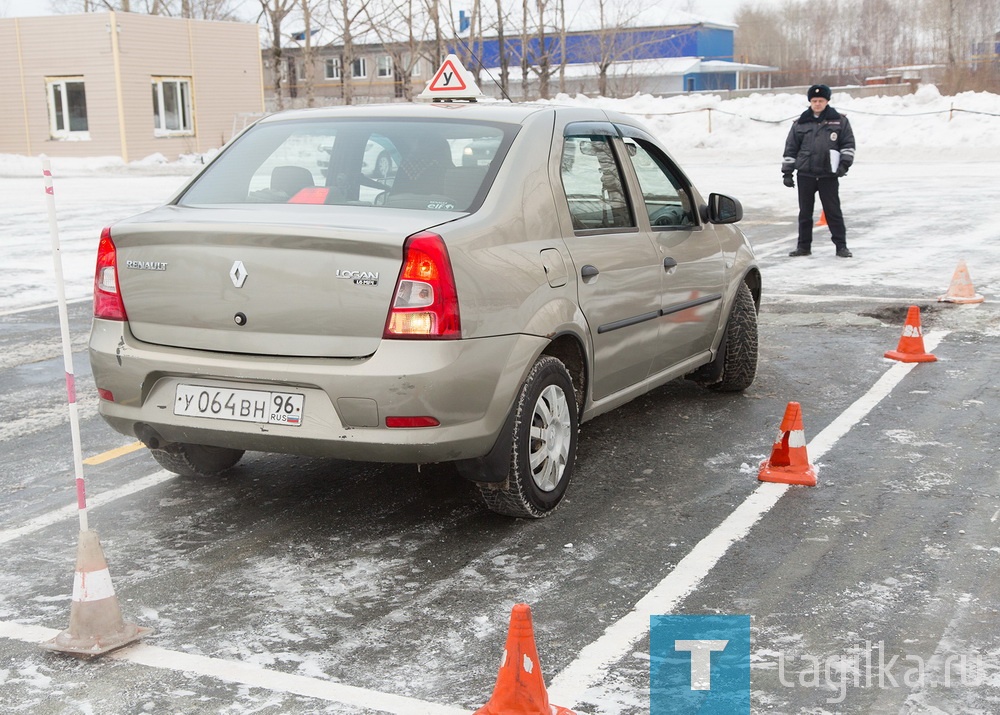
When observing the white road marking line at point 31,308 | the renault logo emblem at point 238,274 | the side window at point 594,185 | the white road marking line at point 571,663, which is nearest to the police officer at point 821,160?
the white road marking line at point 31,308

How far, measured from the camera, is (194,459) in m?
5.64

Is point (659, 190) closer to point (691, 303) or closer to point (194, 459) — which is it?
point (691, 303)

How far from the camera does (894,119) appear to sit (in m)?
34.5

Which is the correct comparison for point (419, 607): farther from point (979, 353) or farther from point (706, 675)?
point (979, 353)

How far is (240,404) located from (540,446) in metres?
1.27

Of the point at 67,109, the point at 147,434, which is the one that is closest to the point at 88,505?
the point at 147,434

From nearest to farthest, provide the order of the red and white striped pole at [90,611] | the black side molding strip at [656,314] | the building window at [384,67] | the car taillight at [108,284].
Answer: the red and white striped pole at [90,611], the car taillight at [108,284], the black side molding strip at [656,314], the building window at [384,67]

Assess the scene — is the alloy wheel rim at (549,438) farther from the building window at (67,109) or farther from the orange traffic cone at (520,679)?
the building window at (67,109)

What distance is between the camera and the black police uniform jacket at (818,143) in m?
13.8

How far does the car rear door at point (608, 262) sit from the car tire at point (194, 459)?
5.81 ft

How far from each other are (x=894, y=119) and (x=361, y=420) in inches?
1305

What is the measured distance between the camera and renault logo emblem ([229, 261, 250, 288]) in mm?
4594

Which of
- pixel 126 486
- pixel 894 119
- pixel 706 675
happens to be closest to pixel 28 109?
pixel 894 119

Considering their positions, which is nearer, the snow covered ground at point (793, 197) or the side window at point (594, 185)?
the side window at point (594, 185)
